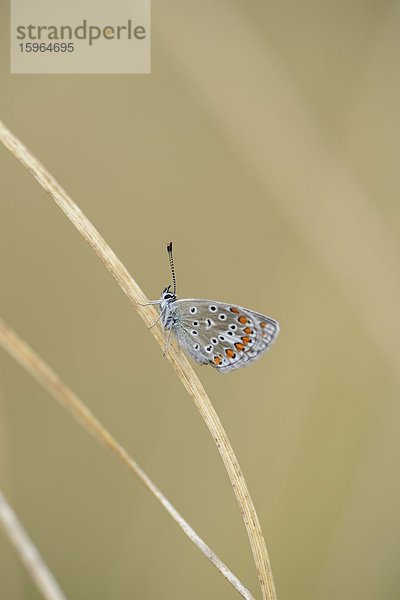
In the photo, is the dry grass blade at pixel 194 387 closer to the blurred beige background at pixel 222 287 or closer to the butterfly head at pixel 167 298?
the butterfly head at pixel 167 298

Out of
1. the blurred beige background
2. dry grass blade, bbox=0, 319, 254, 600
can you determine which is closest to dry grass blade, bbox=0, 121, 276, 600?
dry grass blade, bbox=0, 319, 254, 600

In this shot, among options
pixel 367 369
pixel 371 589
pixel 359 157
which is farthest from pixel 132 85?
pixel 371 589

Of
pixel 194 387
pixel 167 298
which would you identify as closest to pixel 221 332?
pixel 167 298

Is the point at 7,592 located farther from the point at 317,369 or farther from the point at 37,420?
the point at 317,369

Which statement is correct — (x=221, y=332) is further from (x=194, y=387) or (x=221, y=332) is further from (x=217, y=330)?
(x=194, y=387)

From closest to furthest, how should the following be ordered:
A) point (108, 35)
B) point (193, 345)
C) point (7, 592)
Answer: point (193, 345), point (7, 592), point (108, 35)

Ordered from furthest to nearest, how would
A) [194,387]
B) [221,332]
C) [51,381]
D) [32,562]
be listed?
[221,332]
[194,387]
[51,381]
[32,562]
